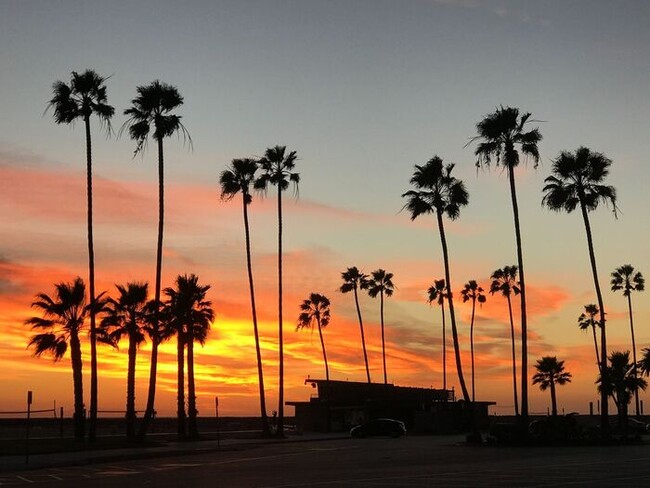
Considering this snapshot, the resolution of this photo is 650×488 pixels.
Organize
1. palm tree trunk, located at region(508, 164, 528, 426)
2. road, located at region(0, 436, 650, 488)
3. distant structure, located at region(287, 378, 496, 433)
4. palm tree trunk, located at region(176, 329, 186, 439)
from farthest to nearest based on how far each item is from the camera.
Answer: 1. distant structure, located at region(287, 378, 496, 433)
2. palm tree trunk, located at region(176, 329, 186, 439)
3. palm tree trunk, located at region(508, 164, 528, 426)
4. road, located at region(0, 436, 650, 488)

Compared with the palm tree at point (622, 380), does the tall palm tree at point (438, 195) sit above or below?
above

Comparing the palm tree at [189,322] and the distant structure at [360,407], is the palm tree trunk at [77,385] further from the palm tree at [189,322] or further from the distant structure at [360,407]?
the distant structure at [360,407]

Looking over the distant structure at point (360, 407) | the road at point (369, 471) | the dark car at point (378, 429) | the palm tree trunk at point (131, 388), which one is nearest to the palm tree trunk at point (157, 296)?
the palm tree trunk at point (131, 388)

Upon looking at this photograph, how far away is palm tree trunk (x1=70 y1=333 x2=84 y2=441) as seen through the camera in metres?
49.7

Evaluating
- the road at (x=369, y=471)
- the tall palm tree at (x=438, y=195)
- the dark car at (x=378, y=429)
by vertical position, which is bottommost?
the dark car at (x=378, y=429)

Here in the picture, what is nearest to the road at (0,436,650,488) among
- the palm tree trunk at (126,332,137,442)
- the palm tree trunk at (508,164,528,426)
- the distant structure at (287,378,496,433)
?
the palm tree trunk at (508,164,528,426)

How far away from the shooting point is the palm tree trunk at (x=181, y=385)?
180 feet

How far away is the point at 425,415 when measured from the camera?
244 feet

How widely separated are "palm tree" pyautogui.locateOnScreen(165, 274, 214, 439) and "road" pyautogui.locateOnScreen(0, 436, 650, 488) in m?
17.3

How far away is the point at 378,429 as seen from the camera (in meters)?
62.1

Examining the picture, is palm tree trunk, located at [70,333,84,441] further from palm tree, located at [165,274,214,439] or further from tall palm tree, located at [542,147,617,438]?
tall palm tree, located at [542,147,617,438]

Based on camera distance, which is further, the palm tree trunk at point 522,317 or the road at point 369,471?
the palm tree trunk at point 522,317

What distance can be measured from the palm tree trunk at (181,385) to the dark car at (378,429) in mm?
14133

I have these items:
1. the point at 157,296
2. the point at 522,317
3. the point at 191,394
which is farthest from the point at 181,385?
the point at 522,317
